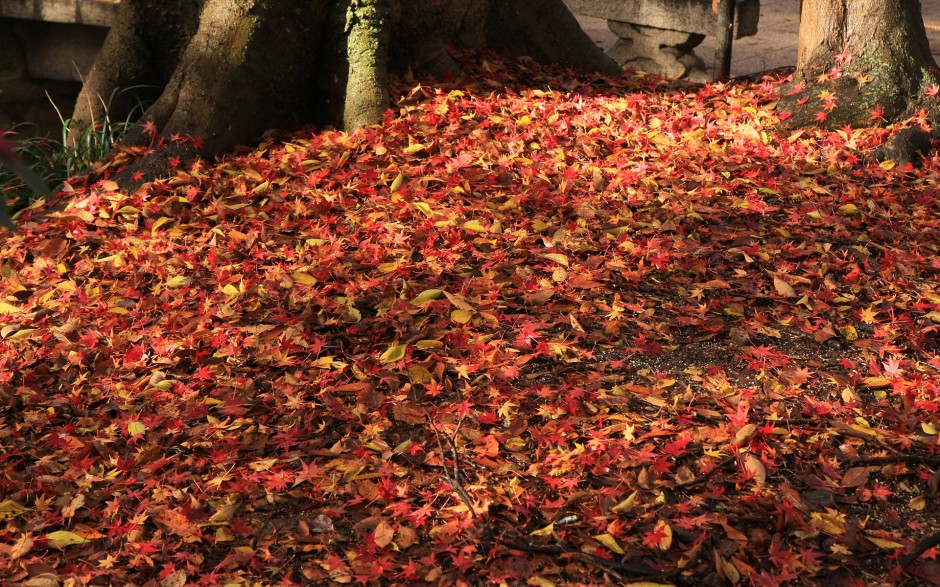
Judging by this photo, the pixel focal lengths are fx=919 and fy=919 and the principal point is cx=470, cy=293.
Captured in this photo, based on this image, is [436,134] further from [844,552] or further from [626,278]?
[844,552]

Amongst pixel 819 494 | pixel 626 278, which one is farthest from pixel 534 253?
pixel 819 494

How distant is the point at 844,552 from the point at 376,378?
162cm

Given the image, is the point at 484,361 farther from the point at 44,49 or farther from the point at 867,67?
the point at 44,49

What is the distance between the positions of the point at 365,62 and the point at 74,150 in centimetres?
174

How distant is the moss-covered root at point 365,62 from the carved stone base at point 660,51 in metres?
2.71

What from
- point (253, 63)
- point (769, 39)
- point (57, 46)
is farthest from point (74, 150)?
point (769, 39)

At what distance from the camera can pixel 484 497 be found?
A: 108 inches

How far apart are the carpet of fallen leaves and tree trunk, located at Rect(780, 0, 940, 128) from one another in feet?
0.59

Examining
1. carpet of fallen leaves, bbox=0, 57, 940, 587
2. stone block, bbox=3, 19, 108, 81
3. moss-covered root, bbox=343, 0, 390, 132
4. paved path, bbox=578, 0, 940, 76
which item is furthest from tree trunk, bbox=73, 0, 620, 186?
paved path, bbox=578, 0, 940, 76

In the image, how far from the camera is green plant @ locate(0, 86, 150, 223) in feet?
16.4

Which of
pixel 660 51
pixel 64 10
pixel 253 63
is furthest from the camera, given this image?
pixel 660 51

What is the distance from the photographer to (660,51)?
22.5 ft

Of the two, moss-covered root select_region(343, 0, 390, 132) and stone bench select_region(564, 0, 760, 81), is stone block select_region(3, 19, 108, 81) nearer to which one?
moss-covered root select_region(343, 0, 390, 132)

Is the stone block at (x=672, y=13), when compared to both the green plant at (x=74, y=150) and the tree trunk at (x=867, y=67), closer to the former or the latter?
the tree trunk at (x=867, y=67)
